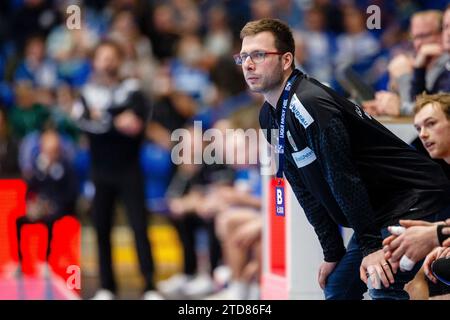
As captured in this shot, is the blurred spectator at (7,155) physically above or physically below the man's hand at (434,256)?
above

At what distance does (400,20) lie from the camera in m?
9.98

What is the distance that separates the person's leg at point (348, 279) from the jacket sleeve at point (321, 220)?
6 cm

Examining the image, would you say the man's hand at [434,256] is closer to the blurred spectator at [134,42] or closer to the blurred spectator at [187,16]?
the blurred spectator at [134,42]

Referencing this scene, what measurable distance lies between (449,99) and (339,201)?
99 cm

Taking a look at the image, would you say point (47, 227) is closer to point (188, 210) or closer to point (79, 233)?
point (79, 233)

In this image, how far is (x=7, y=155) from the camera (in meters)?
10.2

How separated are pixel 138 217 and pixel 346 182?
4242 millimetres

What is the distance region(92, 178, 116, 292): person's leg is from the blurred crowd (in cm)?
1

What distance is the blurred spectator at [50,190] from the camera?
30.5ft

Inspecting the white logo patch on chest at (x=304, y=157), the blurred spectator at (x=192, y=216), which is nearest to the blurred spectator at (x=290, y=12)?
the blurred spectator at (x=192, y=216)

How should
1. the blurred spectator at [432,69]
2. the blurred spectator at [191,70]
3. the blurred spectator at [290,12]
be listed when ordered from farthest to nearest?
the blurred spectator at [191,70], the blurred spectator at [290,12], the blurred spectator at [432,69]

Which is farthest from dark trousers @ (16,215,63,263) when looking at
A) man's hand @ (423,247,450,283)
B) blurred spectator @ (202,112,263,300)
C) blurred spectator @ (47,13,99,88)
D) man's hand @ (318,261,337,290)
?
man's hand @ (423,247,450,283)

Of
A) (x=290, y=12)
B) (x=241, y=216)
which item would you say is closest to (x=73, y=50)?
(x=290, y=12)
